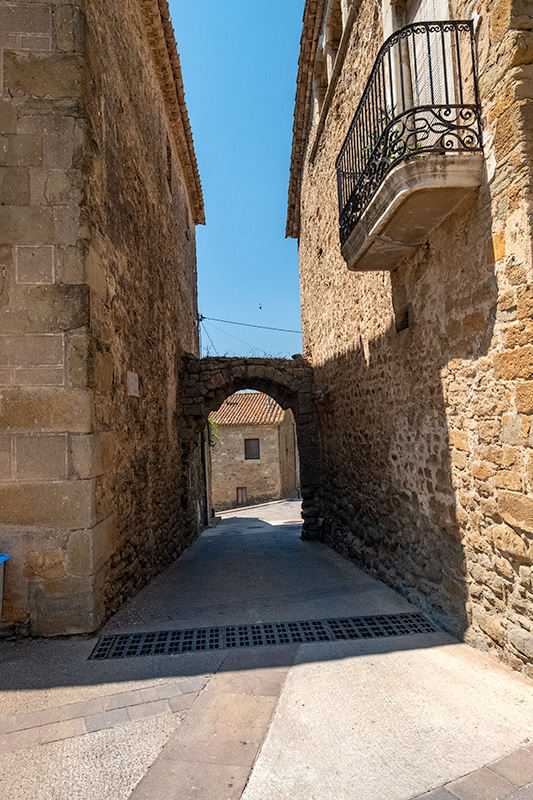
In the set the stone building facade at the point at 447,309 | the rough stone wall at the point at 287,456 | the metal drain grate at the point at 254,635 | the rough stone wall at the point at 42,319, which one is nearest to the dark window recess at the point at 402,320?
the stone building facade at the point at 447,309

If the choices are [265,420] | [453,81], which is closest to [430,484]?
[453,81]

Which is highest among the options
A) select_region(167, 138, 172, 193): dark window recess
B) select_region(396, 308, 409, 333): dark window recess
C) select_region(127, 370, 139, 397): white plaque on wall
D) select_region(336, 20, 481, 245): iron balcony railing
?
select_region(167, 138, 172, 193): dark window recess

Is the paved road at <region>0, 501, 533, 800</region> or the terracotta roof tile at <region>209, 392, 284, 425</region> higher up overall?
the terracotta roof tile at <region>209, 392, 284, 425</region>

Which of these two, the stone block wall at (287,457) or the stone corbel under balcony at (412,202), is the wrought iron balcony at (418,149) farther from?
the stone block wall at (287,457)

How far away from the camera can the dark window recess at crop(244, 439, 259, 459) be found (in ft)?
87.8

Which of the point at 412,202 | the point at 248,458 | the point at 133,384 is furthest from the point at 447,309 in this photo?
the point at 248,458

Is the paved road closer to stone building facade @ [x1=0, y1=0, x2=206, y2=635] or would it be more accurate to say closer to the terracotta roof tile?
stone building facade @ [x1=0, y1=0, x2=206, y2=635]

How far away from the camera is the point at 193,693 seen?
9.82ft

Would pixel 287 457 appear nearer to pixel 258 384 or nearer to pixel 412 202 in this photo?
pixel 258 384

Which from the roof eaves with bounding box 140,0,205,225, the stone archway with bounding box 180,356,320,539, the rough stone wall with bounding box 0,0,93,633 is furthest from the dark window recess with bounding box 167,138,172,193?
the rough stone wall with bounding box 0,0,93,633

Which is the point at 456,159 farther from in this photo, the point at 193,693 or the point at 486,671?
the point at 193,693

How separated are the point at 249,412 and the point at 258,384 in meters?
16.6

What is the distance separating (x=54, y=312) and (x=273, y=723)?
332 centimetres

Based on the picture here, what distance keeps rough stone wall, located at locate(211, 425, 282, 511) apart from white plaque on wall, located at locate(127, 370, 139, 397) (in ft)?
68.9
